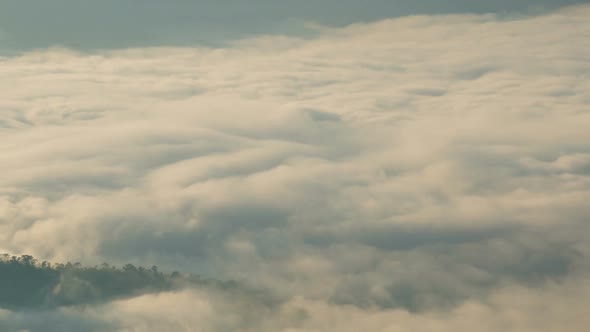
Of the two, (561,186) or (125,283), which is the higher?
(561,186)

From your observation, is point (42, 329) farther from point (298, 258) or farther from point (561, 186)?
point (561, 186)

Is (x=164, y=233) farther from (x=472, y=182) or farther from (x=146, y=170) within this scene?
(x=472, y=182)

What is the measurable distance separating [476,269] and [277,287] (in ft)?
106

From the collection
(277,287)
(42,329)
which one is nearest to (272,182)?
(277,287)

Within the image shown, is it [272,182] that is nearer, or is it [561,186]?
[561,186]

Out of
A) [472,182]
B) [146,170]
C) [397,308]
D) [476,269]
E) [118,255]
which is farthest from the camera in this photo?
[146,170]

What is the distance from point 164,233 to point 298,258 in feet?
83.2

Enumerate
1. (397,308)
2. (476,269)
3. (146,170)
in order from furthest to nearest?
(146,170) < (476,269) < (397,308)

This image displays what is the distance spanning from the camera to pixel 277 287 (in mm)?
113875

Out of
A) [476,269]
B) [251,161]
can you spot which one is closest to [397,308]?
[476,269]

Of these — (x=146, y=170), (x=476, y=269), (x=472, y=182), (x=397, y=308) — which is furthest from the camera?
(x=146, y=170)

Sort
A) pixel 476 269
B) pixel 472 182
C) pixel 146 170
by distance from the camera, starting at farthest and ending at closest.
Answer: pixel 146 170 < pixel 472 182 < pixel 476 269

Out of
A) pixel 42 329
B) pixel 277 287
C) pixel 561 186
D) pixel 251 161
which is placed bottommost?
pixel 42 329

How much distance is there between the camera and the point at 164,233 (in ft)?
395
